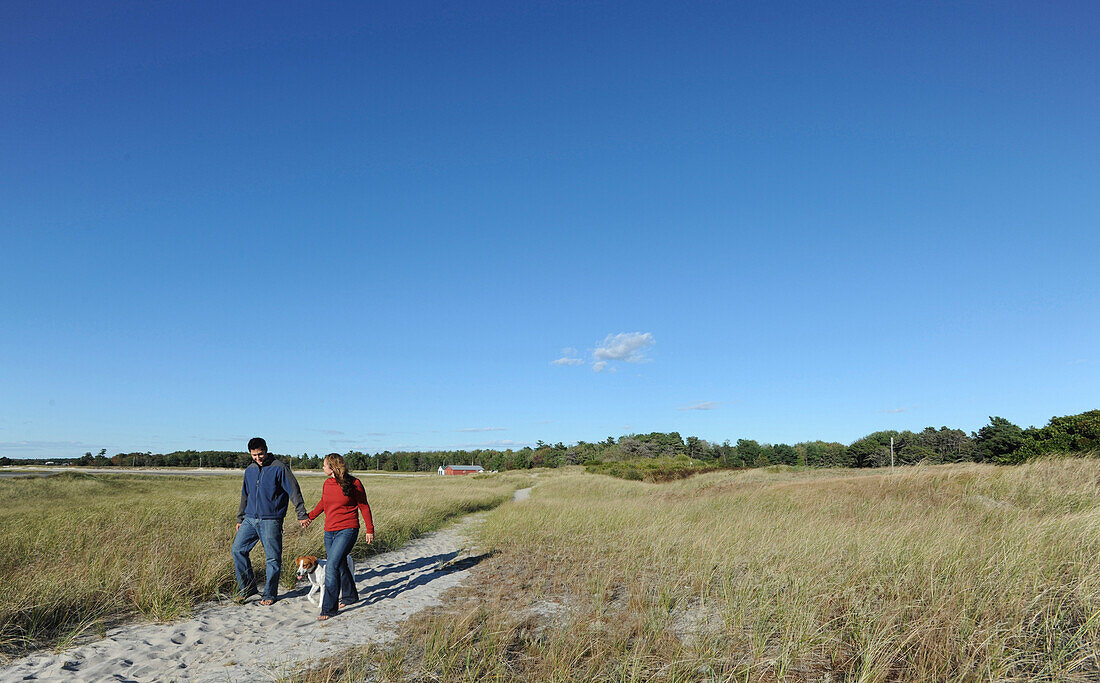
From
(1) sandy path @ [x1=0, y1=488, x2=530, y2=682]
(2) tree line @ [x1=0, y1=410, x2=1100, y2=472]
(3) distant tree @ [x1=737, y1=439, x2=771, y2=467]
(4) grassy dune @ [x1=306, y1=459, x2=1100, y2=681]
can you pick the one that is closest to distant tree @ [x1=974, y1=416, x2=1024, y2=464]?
(2) tree line @ [x1=0, y1=410, x2=1100, y2=472]

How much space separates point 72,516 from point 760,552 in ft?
46.8

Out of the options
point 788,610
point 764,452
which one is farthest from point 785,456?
point 788,610

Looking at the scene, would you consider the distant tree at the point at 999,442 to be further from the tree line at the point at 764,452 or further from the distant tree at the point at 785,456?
the distant tree at the point at 785,456

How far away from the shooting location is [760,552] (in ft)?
28.4

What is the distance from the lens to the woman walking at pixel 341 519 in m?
7.45

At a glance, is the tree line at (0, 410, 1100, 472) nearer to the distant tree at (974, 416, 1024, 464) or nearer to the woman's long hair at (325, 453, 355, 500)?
→ the distant tree at (974, 416, 1024, 464)

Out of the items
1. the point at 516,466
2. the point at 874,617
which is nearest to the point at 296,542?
the point at 874,617

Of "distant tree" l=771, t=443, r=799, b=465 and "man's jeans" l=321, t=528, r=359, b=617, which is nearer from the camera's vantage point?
"man's jeans" l=321, t=528, r=359, b=617

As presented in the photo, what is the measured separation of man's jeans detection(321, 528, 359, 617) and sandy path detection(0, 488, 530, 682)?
0.21 metres

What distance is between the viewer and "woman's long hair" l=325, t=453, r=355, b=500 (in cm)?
761

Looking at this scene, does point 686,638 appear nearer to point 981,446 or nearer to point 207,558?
point 207,558

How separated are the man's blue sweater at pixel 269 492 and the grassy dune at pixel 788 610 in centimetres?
254

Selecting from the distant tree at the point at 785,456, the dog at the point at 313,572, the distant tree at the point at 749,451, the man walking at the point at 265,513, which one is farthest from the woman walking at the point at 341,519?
the distant tree at the point at 785,456

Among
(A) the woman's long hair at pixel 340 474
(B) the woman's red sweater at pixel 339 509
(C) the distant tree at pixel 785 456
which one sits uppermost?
(A) the woman's long hair at pixel 340 474
